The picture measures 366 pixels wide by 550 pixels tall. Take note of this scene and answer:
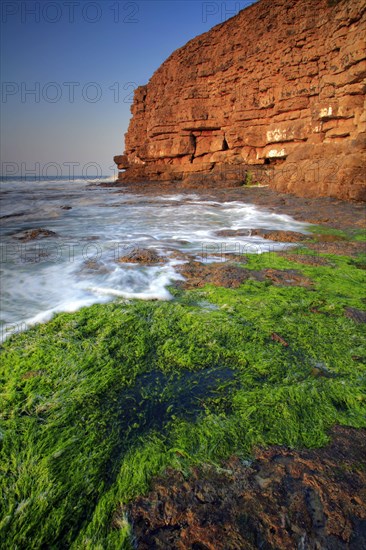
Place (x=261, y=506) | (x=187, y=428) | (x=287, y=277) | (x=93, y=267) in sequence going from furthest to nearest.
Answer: (x=93, y=267)
(x=287, y=277)
(x=187, y=428)
(x=261, y=506)

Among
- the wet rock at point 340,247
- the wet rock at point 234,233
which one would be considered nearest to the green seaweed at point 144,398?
the wet rock at point 340,247

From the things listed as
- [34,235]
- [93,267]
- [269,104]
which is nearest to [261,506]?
[93,267]

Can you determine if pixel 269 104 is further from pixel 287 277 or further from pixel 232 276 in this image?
pixel 232 276

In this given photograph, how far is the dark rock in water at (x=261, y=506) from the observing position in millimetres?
1064

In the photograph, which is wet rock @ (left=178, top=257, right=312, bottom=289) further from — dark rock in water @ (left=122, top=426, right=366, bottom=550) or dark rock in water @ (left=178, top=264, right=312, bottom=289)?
dark rock in water @ (left=122, top=426, right=366, bottom=550)

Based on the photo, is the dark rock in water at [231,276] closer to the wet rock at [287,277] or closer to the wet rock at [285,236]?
the wet rock at [287,277]

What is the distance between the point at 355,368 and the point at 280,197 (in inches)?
408

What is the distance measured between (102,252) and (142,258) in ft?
3.18

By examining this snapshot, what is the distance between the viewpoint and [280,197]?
1136 centimetres

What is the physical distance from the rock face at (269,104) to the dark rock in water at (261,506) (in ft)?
30.5

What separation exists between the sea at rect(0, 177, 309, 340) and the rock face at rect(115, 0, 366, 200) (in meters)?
3.83

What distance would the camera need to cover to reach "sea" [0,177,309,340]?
3.18 meters

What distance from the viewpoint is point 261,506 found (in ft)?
3.82

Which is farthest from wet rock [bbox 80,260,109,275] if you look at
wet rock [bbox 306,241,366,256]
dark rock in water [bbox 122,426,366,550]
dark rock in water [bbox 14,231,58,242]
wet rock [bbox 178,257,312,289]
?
wet rock [bbox 306,241,366,256]
